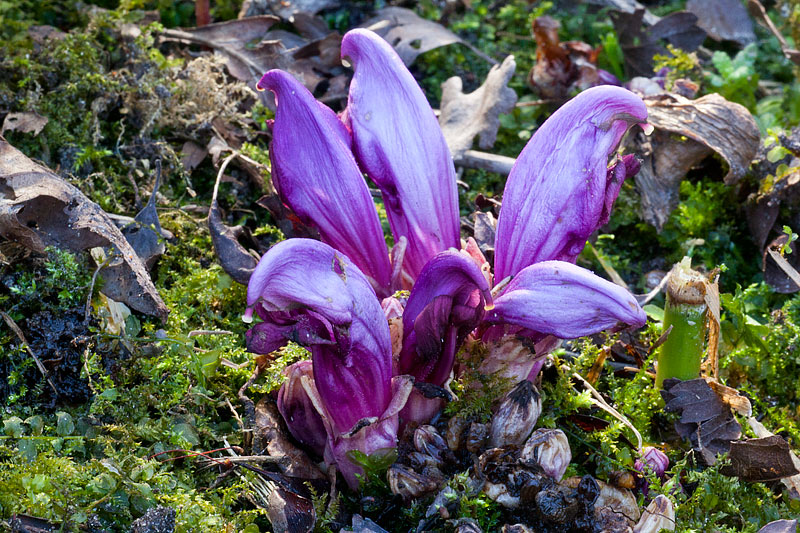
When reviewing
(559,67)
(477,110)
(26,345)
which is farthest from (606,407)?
(559,67)

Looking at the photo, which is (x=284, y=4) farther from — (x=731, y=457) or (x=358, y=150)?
(x=731, y=457)

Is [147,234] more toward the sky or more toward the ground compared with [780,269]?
more toward the sky

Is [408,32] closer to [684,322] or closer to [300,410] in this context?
[684,322]

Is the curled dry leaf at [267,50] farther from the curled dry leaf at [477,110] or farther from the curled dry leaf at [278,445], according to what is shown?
the curled dry leaf at [278,445]

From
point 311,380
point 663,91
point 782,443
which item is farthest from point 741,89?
point 311,380

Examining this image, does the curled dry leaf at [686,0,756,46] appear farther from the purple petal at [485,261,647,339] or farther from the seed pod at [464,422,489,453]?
the seed pod at [464,422,489,453]

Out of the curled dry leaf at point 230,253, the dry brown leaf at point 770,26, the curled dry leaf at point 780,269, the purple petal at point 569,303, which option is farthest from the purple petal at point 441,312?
the dry brown leaf at point 770,26
